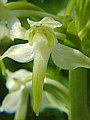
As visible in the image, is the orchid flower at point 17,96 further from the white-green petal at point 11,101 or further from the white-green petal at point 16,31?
the white-green petal at point 16,31

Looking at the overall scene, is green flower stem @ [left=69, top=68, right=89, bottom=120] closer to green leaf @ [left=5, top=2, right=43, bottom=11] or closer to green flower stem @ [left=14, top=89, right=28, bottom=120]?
green leaf @ [left=5, top=2, right=43, bottom=11]

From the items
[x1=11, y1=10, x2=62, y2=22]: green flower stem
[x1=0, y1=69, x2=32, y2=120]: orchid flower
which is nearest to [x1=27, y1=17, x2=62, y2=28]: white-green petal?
[x1=11, y1=10, x2=62, y2=22]: green flower stem

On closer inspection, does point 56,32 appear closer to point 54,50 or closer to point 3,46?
point 54,50

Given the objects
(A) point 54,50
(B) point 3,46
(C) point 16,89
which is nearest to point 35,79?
(A) point 54,50

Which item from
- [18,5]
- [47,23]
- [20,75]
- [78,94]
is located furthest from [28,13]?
[20,75]

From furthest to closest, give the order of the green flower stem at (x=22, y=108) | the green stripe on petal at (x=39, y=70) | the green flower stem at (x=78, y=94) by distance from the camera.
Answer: the green flower stem at (x=22, y=108)
the green flower stem at (x=78, y=94)
the green stripe on petal at (x=39, y=70)

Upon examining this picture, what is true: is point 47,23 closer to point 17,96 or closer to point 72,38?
point 72,38

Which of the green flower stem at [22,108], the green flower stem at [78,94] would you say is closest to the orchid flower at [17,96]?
the green flower stem at [22,108]

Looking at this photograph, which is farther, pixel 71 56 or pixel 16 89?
pixel 16 89
